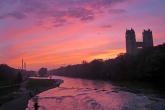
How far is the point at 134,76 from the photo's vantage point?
10062cm

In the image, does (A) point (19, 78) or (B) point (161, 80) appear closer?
(B) point (161, 80)

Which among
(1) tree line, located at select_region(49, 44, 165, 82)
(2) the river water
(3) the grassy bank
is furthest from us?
(3) the grassy bank

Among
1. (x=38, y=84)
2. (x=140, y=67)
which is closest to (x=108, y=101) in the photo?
(x=140, y=67)

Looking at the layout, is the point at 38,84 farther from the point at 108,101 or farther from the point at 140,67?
the point at 108,101

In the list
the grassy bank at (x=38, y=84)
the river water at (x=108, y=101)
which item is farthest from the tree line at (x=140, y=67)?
the grassy bank at (x=38, y=84)

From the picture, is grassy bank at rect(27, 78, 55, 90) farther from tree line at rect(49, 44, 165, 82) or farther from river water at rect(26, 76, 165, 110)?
tree line at rect(49, 44, 165, 82)

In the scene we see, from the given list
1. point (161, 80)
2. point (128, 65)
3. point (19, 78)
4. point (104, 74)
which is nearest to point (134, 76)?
point (128, 65)

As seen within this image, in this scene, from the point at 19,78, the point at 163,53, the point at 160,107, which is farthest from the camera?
the point at 19,78

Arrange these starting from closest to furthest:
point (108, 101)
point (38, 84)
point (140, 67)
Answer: point (108, 101) < point (140, 67) < point (38, 84)

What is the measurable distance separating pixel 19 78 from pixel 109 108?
266 ft

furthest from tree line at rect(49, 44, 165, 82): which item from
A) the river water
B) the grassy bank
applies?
the grassy bank

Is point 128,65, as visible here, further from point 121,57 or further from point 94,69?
point 94,69

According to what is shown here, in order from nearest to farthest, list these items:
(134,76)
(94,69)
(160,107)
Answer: (160,107)
(134,76)
(94,69)

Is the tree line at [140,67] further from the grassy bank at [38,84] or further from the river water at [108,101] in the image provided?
the grassy bank at [38,84]
